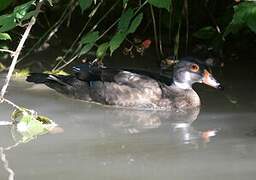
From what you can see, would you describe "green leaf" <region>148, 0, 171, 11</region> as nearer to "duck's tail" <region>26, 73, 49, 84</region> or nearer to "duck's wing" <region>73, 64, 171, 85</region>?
"duck's wing" <region>73, 64, 171, 85</region>

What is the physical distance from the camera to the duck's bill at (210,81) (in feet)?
20.5

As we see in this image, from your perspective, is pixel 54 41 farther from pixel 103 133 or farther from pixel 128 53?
pixel 103 133

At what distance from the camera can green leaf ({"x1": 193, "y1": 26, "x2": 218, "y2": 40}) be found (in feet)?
22.5

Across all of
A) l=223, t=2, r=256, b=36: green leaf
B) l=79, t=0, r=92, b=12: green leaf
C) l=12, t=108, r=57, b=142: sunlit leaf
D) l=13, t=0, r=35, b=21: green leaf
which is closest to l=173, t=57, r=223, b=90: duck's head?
l=223, t=2, r=256, b=36: green leaf

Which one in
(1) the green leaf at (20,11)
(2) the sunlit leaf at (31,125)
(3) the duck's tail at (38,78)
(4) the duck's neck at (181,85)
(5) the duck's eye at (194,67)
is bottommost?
(2) the sunlit leaf at (31,125)

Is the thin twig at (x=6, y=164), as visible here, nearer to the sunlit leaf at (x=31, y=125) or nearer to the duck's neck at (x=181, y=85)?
the sunlit leaf at (x=31, y=125)

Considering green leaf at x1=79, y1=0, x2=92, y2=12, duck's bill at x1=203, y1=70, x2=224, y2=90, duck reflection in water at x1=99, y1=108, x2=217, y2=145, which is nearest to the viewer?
duck reflection in water at x1=99, y1=108, x2=217, y2=145

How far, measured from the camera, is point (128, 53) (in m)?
7.38

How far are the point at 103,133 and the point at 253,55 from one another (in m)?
2.67

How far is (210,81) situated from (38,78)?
1.42 meters

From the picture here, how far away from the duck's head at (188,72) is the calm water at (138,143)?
0.37 m

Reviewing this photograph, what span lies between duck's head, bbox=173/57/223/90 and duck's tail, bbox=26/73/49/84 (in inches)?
43.2

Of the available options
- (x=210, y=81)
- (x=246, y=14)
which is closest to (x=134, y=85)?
(x=210, y=81)

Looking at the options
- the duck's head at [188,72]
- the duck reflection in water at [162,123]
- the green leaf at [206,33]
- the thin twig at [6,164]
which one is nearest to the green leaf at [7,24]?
the duck reflection in water at [162,123]
